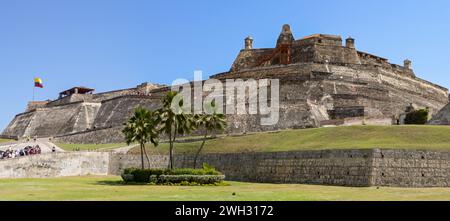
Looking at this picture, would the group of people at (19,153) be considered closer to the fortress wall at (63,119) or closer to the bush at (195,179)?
the bush at (195,179)

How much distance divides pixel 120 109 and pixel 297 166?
142 feet

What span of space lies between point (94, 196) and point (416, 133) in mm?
24234

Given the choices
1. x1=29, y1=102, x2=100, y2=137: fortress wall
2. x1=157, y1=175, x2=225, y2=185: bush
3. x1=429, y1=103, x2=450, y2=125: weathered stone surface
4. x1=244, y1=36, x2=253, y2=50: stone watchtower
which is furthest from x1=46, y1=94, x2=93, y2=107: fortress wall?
x1=429, y1=103, x2=450, y2=125: weathered stone surface

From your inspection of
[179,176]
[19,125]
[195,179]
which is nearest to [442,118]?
[195,179]

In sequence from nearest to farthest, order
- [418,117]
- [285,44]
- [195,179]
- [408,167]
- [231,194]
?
[231,194]
[408,167]
[195,179]
[418,117]
[285,44]

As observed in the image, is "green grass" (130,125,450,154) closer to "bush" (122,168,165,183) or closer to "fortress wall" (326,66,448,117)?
"bush" (122,168,165,183)

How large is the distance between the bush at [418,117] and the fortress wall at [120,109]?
34031mm

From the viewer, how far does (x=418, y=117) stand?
5503 centimetres

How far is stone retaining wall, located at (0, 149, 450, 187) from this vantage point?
34.3 metres

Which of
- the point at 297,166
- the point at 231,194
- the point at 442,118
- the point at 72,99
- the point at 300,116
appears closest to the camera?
the point at 231,194

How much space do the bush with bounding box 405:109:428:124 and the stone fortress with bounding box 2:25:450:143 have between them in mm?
1308

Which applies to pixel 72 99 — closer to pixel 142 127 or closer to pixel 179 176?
pixel 142 127
